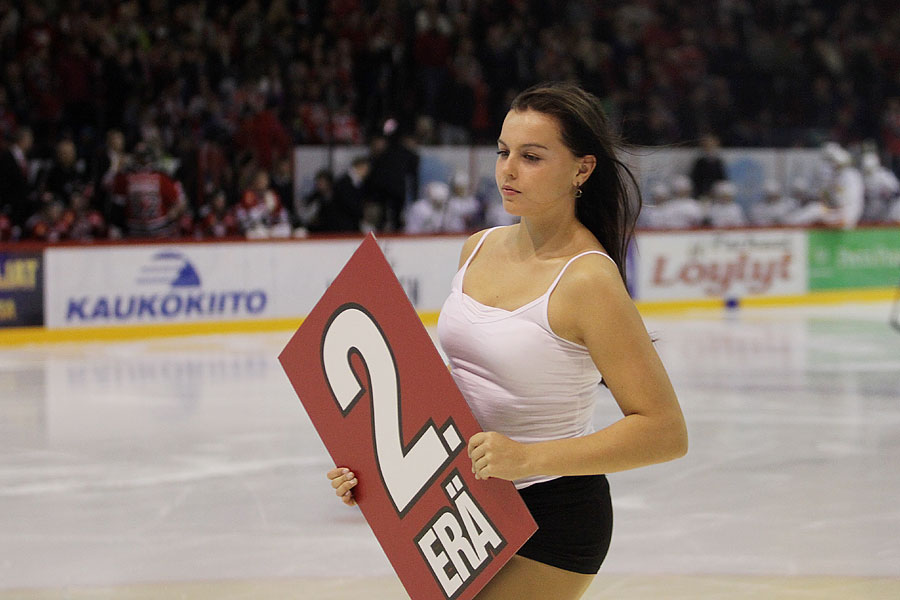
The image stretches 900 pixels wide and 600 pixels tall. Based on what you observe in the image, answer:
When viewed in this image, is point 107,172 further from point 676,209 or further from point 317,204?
point 676,209

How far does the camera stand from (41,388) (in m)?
8.98

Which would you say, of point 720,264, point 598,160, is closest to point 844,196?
point 720,264

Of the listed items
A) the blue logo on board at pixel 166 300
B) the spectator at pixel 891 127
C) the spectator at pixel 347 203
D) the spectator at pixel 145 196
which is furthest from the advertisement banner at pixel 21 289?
the spectator at pixel 891 127

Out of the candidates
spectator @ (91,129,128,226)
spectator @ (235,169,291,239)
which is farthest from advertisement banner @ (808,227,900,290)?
spectator @ (91,129,128,226)

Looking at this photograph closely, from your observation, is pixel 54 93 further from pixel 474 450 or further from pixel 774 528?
pixel 474 450

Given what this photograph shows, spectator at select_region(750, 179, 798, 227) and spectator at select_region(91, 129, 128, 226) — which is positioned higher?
spectator at select_region(91, 129, 128, 226)

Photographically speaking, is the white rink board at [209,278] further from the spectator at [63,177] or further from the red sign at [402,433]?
the red sign at [402,433]

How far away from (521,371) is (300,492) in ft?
13.5

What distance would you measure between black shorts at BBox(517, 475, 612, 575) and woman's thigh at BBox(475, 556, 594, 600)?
13 millimetres

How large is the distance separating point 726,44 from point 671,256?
7.38 meters

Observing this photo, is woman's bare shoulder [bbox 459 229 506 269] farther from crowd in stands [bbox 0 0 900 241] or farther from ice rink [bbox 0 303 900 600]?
crowd in stands [bbox 0 0 900 241]

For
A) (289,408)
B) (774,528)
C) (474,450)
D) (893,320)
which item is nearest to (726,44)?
(893,320)

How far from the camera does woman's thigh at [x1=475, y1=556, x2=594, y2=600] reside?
2094 millimetres

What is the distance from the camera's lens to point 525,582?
209 centimetres
